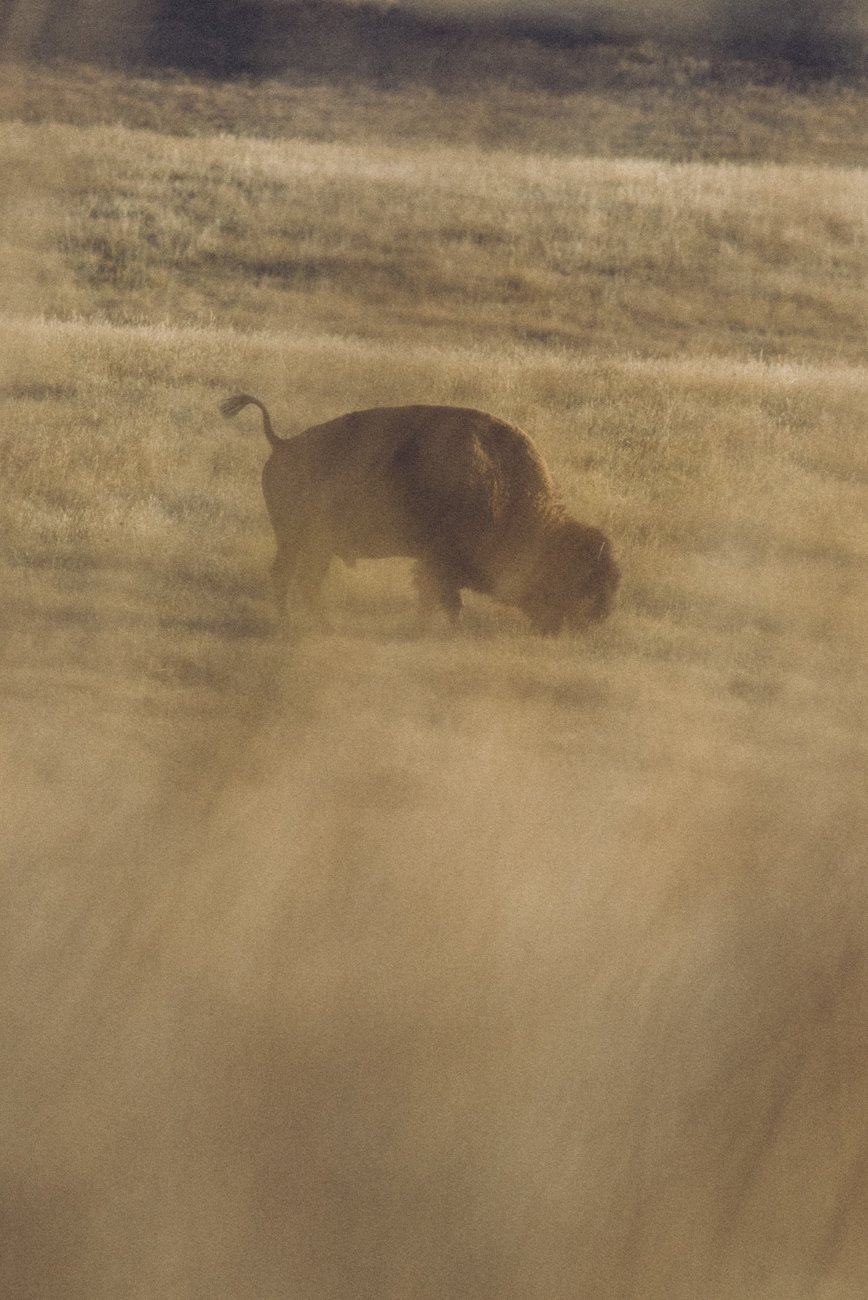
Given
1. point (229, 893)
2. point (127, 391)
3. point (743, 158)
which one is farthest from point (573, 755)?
point (743, 158)

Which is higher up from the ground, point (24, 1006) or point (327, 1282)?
point (24, 1006)

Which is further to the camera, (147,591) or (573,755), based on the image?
(147,591)

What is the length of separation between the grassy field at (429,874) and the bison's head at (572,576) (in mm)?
300

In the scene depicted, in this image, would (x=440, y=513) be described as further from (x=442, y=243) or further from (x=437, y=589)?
(x=442, y=243)

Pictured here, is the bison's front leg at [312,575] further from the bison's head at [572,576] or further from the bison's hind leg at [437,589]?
the bison's head at [572,576]

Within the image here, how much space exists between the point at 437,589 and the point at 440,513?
1.52ft

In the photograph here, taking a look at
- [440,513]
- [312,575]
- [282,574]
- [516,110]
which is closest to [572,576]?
[440,513]

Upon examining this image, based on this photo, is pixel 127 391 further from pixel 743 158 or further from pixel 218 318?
pixel 743 158

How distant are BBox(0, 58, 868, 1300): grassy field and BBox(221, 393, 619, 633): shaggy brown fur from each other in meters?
0.37

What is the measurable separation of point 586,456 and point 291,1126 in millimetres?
6521

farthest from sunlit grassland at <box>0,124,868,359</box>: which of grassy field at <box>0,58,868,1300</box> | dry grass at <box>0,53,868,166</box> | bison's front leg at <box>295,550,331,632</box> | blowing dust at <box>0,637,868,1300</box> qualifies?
blowing dust at <box>0,637,868,1300</box>

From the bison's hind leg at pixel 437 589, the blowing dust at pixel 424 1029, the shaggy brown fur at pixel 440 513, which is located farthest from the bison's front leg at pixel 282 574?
the blowing dust at pixel 424 1029

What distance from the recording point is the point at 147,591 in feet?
28.3

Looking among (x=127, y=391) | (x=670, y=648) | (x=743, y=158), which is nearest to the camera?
(x=670, y=648)
